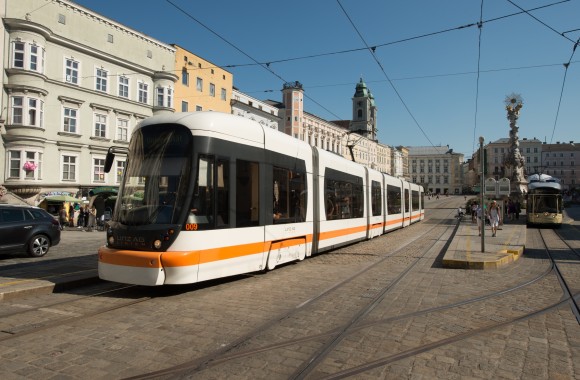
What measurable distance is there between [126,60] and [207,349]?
34701 mm

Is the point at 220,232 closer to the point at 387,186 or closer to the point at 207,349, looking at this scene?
the point at 207,349

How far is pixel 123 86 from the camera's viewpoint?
1374 inches

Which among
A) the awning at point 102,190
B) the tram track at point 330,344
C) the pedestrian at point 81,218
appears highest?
the awning at point 102,190

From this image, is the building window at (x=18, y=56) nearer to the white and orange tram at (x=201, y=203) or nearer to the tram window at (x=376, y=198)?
the tram window at (x=376, y=198)

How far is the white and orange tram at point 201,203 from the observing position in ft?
22.8

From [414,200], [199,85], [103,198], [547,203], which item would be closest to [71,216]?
[103,198]

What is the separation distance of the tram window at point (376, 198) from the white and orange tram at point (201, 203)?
8.53 metres

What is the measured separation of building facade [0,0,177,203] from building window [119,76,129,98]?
0.08m

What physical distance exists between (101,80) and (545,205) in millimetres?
34268

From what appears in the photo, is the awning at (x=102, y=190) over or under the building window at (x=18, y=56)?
under

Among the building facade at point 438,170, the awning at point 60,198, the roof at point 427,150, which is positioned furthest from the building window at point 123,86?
the roof at point 427,150

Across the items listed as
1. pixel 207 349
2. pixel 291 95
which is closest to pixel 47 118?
pixel 207 349

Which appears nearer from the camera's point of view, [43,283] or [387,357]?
[387,357]

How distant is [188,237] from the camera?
6.96 m
